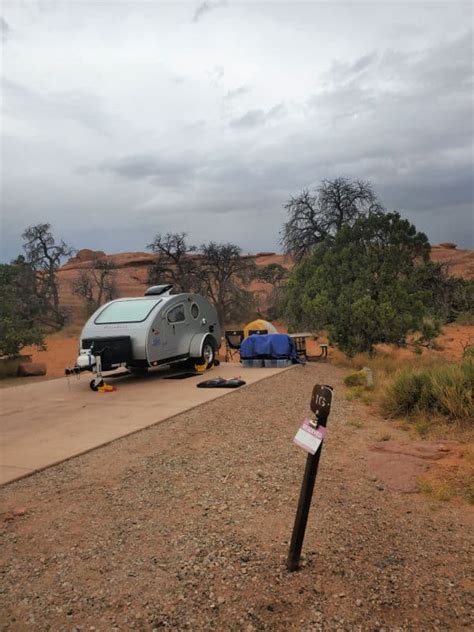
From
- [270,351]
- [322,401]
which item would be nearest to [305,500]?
[322,401]

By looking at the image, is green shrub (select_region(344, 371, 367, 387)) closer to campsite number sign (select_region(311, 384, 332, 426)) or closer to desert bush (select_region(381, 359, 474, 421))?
desert bush (select_region(381, 359, 474, 421))

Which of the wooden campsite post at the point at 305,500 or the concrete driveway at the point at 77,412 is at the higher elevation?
the wooden campsite post at the point at 305,500

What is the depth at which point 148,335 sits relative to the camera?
10.7 meters

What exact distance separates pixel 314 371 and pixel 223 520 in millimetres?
8630

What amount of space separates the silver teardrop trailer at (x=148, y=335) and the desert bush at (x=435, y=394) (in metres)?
5.09

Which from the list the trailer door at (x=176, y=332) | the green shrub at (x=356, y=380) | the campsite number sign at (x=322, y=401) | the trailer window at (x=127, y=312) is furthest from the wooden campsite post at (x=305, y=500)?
the trailer door at (x=176, y=332)

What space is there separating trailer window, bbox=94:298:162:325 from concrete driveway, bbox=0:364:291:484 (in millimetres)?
1411

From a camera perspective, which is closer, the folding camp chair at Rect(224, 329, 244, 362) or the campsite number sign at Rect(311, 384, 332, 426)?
the campsite number sign at Rect(311, 384, 332, 426)

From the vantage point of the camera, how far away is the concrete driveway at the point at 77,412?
235 inches

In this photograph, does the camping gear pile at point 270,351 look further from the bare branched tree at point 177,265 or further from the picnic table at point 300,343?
the bare branched tree at point 177,265

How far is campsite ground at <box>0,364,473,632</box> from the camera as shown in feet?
9.42

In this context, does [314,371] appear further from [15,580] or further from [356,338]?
[15,580]

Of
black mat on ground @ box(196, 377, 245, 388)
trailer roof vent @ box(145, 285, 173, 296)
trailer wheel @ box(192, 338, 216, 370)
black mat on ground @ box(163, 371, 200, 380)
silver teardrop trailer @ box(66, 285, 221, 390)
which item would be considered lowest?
black mat on ground @ box(163, 371, 200, 380)

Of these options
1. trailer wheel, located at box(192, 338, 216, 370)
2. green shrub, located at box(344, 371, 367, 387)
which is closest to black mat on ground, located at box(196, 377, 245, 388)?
green shrub, located at box(344, 371, 367, 387)
